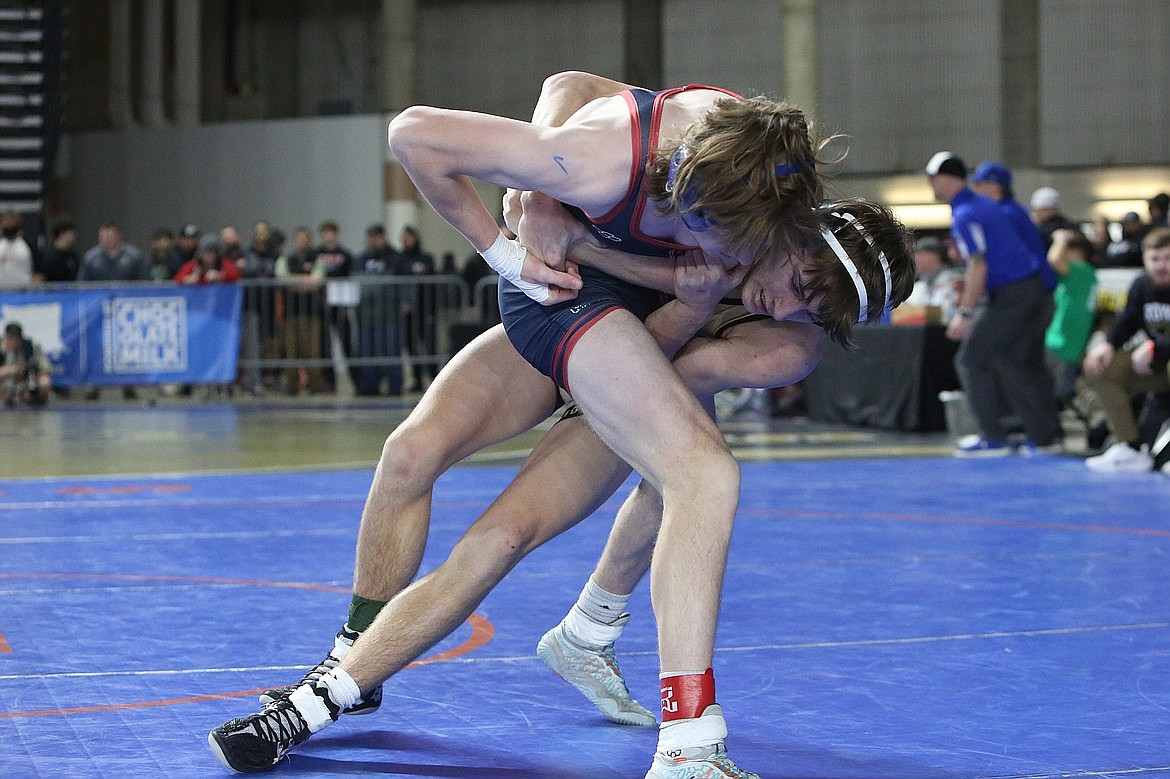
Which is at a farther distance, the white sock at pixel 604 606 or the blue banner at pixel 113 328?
the blue banner at pixel 113 328

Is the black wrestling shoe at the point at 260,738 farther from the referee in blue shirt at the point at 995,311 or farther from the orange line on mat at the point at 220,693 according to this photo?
the referee in blue shirt at the point at 995,311

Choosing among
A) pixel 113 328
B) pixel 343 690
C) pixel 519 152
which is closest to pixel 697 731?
pixel 343 690

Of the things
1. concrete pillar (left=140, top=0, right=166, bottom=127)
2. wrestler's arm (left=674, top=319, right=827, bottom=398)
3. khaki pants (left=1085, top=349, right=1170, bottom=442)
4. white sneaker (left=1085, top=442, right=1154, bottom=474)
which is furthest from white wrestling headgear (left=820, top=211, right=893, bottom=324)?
concrete pillar (left=140, top=0, right=166, bottom=127)

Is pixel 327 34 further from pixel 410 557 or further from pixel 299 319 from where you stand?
pixel 410 557

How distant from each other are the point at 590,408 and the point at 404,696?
100 centimetres

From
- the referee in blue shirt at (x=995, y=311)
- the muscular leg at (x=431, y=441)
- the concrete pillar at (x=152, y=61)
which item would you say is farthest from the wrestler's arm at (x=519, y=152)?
the concrete pillar at (x=152, y=61)

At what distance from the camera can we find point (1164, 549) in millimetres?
5543

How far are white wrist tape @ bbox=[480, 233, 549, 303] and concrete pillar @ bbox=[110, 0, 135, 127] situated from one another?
2492 cm

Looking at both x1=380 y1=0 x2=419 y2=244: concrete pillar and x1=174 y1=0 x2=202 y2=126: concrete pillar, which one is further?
x1=174 y1=0 x2=202 y2=126: concrete pillar

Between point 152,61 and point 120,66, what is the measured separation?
0.68 m

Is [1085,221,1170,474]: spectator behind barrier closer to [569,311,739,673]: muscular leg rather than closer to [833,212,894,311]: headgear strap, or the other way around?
[833,212,894,311]: headgear strap

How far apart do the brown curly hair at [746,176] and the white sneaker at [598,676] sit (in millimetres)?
1032

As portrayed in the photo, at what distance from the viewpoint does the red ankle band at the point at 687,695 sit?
8.51ft

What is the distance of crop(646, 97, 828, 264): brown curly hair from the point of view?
104 inches
